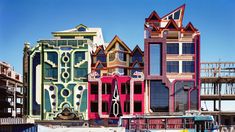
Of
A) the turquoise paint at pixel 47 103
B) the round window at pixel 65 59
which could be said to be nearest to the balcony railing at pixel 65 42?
the round window at pixel 65 59

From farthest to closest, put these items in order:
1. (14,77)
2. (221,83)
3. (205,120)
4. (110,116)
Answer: (14,77) < (221,83) < (110,116) < (205,120)

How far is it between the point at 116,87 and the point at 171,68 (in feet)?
25.2

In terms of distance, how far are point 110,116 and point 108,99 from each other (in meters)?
2.27

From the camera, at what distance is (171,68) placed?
178ft

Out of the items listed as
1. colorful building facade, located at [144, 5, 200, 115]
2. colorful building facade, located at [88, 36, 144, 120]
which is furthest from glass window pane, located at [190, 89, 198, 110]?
colorful building facade, located at [88, 36, 144, 120]

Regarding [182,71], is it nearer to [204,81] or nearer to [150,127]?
[204,81]

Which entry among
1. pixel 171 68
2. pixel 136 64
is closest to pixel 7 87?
pixel 136 64

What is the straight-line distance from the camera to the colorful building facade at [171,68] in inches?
2111

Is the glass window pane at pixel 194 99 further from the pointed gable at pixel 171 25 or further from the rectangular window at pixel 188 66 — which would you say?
the pointed gable at pixel 171 25

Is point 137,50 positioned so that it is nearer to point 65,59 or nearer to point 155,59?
point 155,59

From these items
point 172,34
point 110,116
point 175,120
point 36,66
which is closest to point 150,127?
point 175,120

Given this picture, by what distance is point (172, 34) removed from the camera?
55.0m

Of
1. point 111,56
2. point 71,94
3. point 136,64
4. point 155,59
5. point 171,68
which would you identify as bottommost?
point 71,94

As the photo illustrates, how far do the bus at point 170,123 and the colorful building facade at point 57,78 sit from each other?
15.0 m
